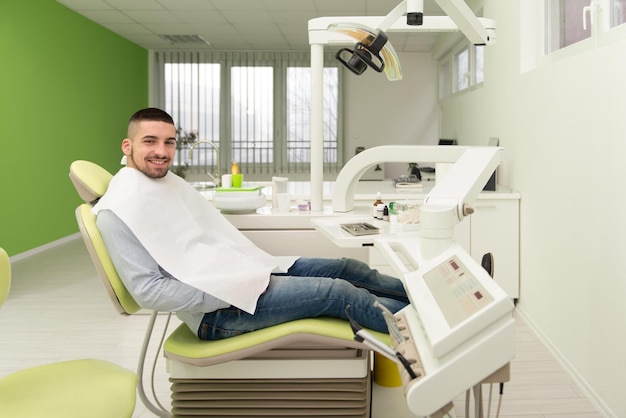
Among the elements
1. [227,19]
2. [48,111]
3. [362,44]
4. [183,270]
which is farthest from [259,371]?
[227,19]

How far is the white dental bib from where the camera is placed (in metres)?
1.89

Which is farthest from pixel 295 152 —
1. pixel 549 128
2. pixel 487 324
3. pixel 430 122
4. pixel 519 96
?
pixel 487 324

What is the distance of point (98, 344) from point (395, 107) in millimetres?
6578

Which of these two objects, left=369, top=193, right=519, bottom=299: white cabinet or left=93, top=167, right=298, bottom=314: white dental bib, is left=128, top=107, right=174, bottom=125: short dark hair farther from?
left=369, top=193, right=519, bottom=299: white cabinet

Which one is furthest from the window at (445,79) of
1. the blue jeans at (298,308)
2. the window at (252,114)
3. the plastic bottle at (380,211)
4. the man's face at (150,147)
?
the blue jeans at (298,308)

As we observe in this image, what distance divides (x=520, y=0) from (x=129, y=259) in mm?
2996

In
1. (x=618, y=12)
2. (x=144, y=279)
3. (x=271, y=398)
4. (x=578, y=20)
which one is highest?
(x=578, y=20)

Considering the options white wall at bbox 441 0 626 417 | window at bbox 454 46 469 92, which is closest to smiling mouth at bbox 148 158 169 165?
white wall at bbox 441 0 626 417

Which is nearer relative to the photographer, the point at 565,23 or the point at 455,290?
the point at 455,290

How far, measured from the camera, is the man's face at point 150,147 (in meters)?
2.09

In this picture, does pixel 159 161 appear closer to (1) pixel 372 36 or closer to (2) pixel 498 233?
(1) pixel 372 36

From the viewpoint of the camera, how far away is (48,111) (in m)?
6.03

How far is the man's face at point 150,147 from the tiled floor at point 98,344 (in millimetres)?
1019

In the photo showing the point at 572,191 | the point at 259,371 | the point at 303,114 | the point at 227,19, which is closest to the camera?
the point at 259,371
